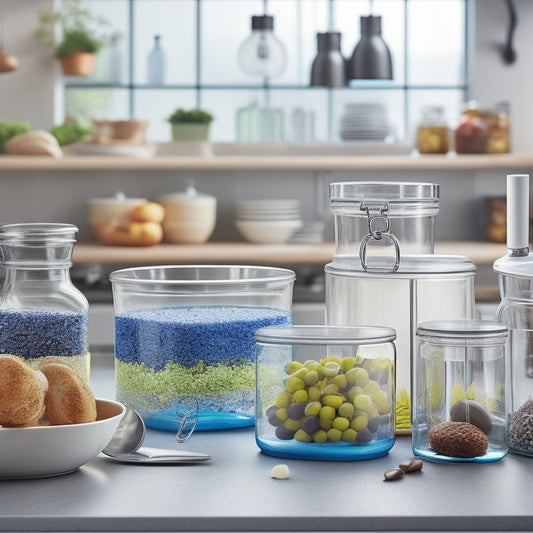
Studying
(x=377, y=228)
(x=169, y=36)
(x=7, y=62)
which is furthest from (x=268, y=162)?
(x=377, y=228)

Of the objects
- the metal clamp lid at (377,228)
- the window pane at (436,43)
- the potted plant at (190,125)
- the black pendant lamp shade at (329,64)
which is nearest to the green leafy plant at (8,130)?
the potted plant at (190,125)

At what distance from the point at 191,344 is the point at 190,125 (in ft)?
8.25

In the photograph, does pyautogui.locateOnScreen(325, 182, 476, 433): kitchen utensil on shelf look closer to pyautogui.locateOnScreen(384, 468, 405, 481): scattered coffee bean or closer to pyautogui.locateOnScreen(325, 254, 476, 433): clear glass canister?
pyautogui.locateOnScreen(325, 254, 476, 433): clear glass canister

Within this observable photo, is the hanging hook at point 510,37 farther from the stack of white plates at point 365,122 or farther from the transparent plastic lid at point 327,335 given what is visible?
the transparent plastic lid at point 327,335

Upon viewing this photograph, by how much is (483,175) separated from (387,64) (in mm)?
704

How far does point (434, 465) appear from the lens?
876mm

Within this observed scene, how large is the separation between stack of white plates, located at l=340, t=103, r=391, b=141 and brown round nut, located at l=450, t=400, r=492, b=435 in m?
2.55

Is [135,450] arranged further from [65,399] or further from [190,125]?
[190,125]

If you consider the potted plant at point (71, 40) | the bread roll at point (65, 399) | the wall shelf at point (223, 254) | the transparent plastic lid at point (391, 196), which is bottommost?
the bread roll at point (65, 399)

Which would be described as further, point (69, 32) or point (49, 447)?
point (69, 32)

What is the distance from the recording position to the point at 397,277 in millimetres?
975

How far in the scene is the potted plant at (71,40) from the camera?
360 centimetres

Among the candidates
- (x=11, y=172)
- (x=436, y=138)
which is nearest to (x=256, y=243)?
(x=436, y=138)

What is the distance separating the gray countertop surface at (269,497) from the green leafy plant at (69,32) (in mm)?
2947
